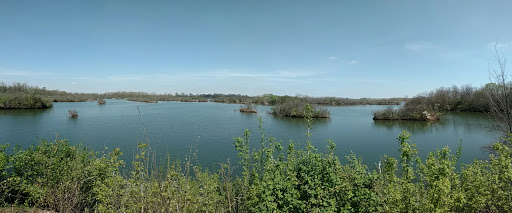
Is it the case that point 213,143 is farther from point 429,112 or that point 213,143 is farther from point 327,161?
point 429,112

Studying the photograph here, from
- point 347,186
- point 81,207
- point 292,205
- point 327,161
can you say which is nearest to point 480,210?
point 347,186

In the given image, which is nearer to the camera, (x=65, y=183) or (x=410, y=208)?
(x=410, y=208)

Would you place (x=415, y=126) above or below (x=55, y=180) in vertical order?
below

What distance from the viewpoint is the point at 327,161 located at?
3.69 meters

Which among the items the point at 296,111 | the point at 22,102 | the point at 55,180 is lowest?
the point at 55,180

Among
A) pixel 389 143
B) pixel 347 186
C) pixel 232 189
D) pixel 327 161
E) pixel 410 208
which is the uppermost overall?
pixel 327 161

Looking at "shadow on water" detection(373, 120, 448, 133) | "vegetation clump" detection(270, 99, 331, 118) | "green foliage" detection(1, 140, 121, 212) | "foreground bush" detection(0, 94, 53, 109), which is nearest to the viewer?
"green foliage" detection(1, 140, 121, 212)

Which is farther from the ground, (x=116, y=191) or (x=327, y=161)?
(x=327, y=161)

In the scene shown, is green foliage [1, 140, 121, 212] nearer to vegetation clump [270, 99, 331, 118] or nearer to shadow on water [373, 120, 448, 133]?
shadow on water [373, 120, 448, 133]

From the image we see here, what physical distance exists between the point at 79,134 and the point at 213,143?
470 inches

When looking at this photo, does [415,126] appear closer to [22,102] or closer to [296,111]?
[296,111]

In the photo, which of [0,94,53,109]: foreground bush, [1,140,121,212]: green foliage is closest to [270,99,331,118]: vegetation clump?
Answer: [1,140,121,212]: green foliage

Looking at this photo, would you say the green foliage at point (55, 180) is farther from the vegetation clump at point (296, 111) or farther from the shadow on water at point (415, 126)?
the vegetation clump at point (296, 111)

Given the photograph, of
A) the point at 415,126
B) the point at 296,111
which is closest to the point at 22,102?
the point at 296,111
